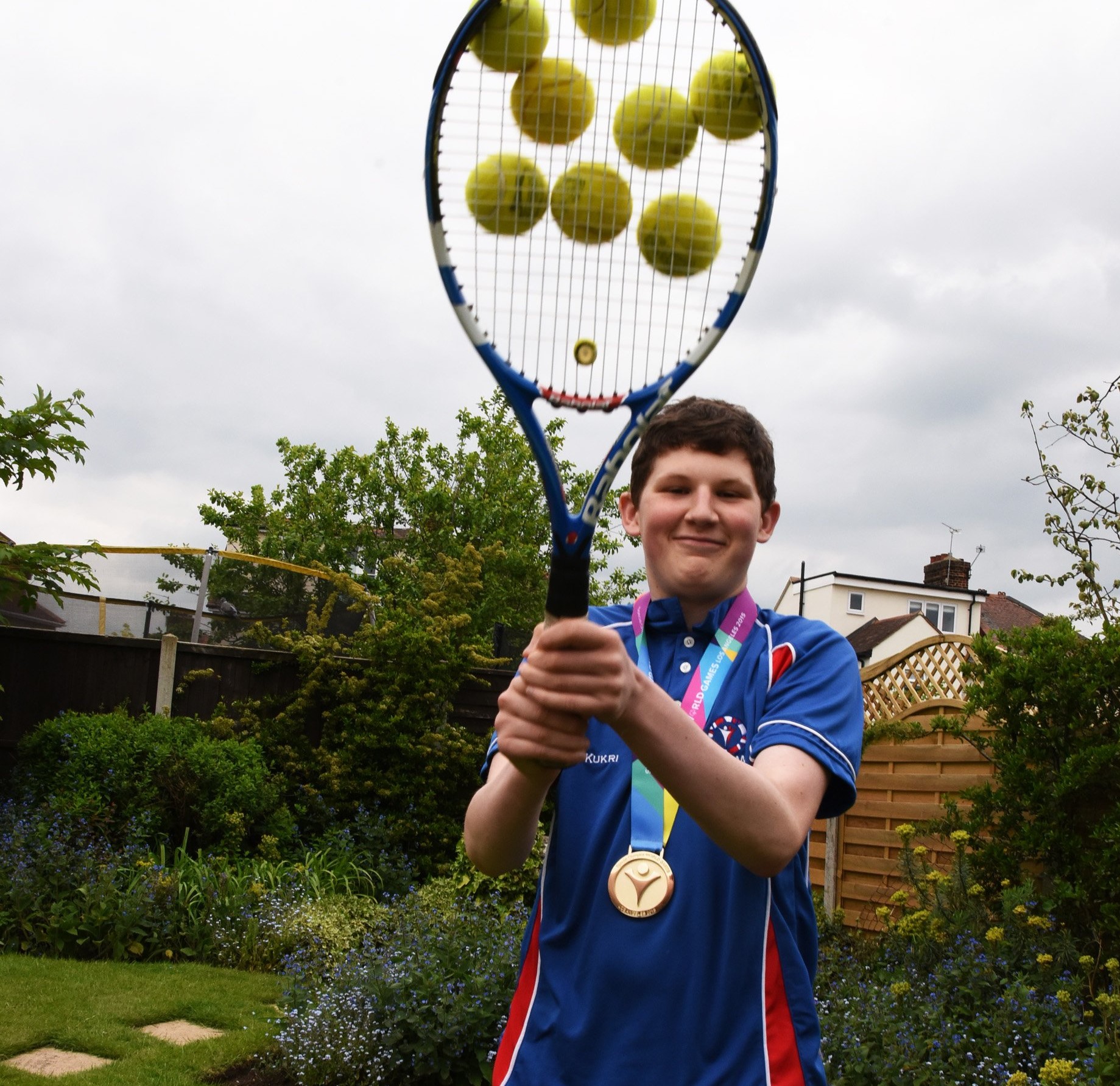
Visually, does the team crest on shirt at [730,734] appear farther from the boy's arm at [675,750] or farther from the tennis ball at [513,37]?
the tennis ball at [513,37]

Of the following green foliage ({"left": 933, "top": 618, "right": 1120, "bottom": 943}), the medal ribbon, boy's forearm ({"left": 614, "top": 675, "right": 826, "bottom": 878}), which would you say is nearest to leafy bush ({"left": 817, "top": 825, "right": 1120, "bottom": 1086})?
green foliage ({"left": 933, "top": 618, "right": 1120, "bottom": 943})

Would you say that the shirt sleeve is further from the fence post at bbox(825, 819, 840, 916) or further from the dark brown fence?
the dark brown fence

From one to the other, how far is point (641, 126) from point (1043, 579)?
26.3 feet

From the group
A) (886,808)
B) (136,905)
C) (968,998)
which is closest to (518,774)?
(968,998)

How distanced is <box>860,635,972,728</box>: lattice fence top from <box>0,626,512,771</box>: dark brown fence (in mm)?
3732

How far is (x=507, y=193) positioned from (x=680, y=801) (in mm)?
1047

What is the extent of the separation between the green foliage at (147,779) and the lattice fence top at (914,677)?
541cm

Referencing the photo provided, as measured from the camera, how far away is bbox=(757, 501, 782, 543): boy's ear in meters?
2.16

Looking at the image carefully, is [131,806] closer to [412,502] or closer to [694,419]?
[694,419]

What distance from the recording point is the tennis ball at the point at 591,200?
72.4 inches

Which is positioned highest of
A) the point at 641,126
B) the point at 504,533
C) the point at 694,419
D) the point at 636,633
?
the point at 504,533

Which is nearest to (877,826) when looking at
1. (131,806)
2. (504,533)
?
(131,806)

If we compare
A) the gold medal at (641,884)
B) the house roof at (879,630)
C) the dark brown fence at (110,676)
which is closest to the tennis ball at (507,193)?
the gold medal at (641,884)

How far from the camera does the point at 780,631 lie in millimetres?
2064
